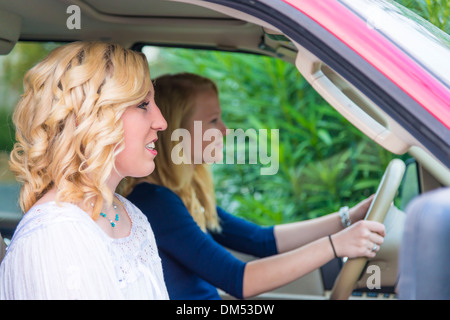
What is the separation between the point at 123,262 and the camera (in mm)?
1500

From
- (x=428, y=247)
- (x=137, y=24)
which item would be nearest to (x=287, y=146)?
(x=137, y=24)

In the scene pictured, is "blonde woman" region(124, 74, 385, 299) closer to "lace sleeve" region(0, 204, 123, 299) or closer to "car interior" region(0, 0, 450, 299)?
"car interior" region(0, 0, 450, 299)

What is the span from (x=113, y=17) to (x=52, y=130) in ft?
2.84

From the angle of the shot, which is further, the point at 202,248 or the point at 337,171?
the point at 337,171

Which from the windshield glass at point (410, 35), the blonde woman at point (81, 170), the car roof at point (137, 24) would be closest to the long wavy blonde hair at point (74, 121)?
the blonde woman at point (81, 170)

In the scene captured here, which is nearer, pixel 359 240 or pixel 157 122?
pixel 157 122

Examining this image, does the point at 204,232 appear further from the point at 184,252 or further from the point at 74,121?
the point at 74,121

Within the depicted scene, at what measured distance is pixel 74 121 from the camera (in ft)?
4.82

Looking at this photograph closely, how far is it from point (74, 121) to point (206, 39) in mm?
1152

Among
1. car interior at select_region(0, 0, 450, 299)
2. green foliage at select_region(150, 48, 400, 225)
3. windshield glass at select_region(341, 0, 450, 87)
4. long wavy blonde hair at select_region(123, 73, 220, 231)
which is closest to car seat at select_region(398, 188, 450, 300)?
windshield glass at select_region(341, 0, 450, 87)

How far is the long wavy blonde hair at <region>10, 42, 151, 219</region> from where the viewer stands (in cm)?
145
